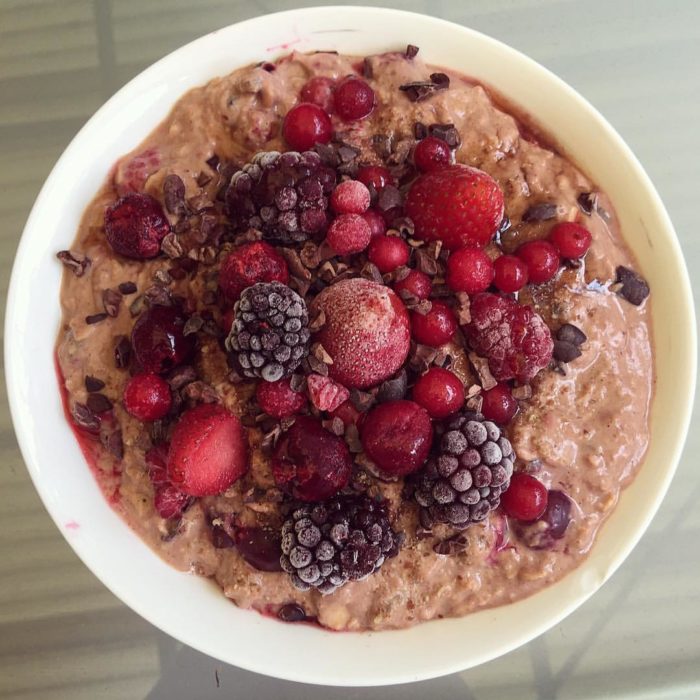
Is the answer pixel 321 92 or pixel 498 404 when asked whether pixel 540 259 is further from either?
pixel 321 92

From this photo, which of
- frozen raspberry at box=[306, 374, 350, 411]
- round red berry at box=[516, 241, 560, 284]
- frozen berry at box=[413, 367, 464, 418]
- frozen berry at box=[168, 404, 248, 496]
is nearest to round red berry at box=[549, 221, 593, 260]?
round red berry at box=[516, 241, 560, 284]

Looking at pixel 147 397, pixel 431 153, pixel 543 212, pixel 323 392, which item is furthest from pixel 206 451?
pixel 543 212

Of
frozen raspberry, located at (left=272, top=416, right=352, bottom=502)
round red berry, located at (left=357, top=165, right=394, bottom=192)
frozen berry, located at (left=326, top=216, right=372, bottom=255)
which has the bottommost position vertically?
frozen raspberry, located at (left=272, top=416, right=352, bottom=502)

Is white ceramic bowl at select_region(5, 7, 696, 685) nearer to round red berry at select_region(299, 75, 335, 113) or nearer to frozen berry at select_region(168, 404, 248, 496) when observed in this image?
round red berry at select_region(299, 75, 335, 113)

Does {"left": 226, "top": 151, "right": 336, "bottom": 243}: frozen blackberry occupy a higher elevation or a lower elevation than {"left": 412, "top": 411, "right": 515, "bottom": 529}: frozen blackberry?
higher

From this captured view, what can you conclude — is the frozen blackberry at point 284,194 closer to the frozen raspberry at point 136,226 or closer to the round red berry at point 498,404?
the frozen raspberry at point 136,226

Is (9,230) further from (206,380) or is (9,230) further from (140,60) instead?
(206,380)
